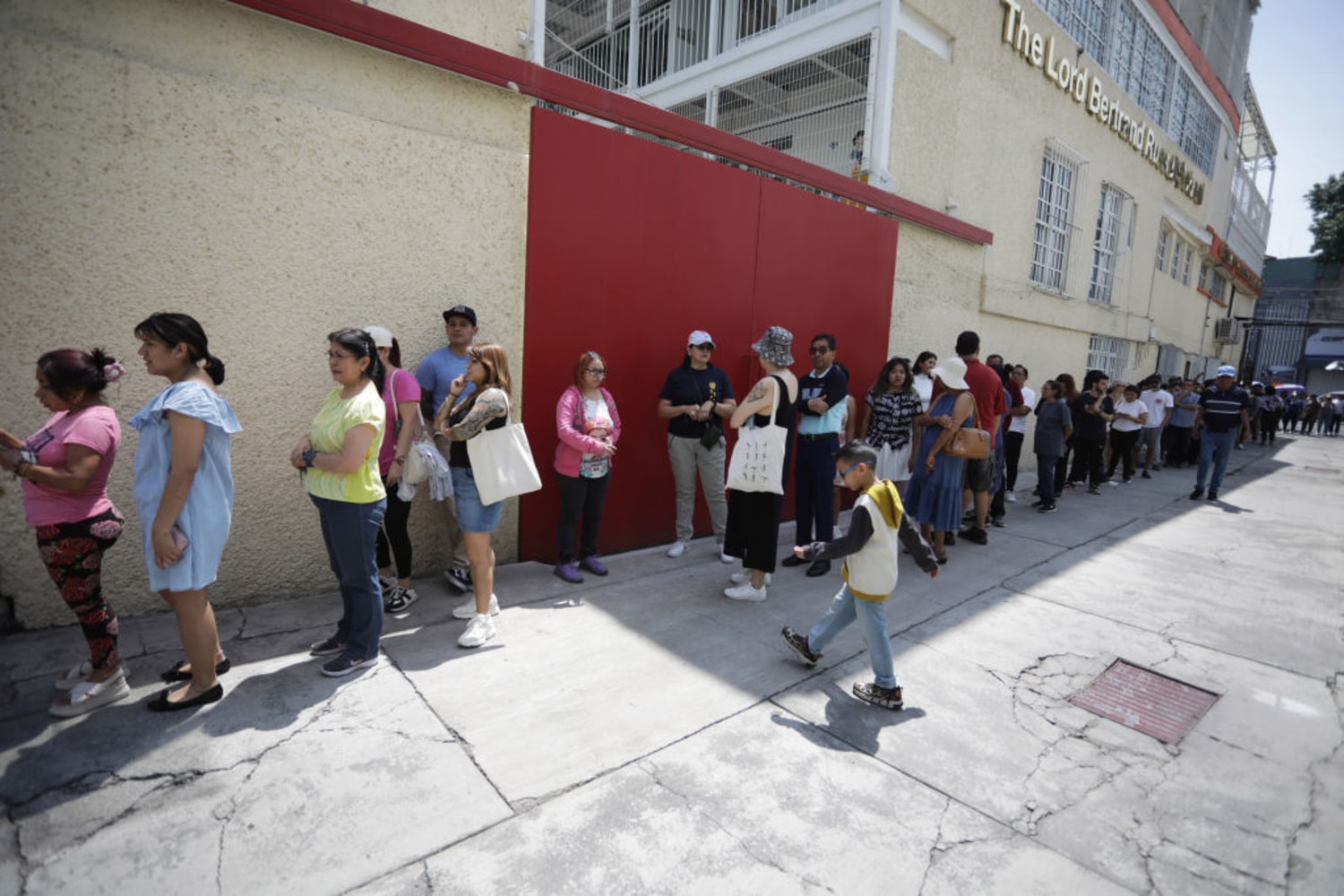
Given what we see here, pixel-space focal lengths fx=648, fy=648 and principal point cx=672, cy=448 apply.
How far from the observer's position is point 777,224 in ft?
20.3

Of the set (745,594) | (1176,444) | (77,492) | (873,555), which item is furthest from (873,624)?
(1176,444)

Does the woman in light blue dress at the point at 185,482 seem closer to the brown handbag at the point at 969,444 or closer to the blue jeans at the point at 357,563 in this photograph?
the blue jeans at the point at 357,563

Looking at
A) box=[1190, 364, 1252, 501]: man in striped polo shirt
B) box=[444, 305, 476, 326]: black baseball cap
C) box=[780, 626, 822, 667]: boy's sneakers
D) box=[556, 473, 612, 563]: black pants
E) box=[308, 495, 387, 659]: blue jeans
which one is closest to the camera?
box=[308, 495, 387, 659]: blue jeans

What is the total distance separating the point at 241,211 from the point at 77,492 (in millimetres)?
1721

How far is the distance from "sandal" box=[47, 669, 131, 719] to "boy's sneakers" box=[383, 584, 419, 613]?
4.23 feet

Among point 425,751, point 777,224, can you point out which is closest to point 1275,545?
point 777,224

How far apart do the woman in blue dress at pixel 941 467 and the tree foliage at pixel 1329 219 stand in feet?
136

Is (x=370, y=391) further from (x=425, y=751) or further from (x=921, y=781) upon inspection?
(x=921, y=781)

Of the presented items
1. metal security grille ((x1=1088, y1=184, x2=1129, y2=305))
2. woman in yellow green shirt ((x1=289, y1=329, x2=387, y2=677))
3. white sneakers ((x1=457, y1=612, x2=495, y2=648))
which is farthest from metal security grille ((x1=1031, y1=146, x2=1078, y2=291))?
woman in yellow green shirt ((x1=289, y1=329, x2=387, y2=677))

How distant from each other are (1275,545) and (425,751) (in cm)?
850

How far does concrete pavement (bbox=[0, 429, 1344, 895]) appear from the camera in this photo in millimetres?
2158

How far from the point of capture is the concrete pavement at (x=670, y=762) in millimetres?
2158

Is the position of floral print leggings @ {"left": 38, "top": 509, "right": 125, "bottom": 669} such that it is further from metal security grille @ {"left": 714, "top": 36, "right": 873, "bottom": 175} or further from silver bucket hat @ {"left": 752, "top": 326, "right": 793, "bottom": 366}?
metal security grille @ {"left": 714, "top": 36, "right": 873, "bottom": 175}

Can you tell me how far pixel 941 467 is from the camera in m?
5.73
